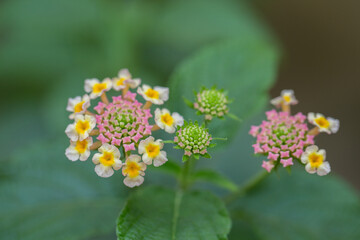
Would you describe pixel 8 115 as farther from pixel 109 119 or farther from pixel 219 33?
pixel 109 119

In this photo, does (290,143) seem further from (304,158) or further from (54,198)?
(54,198)

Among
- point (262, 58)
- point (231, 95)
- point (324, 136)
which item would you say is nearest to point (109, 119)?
point (231, 95)

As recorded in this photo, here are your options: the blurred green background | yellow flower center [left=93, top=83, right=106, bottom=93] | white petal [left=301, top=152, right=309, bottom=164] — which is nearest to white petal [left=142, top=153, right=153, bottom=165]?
yellow flower center [left=93, top=83, right=106, bottom=93]

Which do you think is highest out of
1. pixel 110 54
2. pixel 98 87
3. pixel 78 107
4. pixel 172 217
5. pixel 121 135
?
pixel 110 54

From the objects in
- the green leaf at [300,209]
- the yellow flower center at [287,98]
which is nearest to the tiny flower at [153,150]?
the yellow flower center at [287,98]

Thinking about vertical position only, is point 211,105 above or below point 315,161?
above

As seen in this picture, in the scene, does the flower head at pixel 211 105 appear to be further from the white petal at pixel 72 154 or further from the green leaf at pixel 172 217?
the white petal at pixel 72 154

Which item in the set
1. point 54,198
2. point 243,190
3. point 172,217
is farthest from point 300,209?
point 54,198

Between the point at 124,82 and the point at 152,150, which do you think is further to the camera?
the point at 124,82

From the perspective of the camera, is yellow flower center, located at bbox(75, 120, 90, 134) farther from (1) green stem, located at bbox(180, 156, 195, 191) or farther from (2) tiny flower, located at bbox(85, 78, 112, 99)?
(1) green stem, located at bbox(180, 156, 195, 191)
